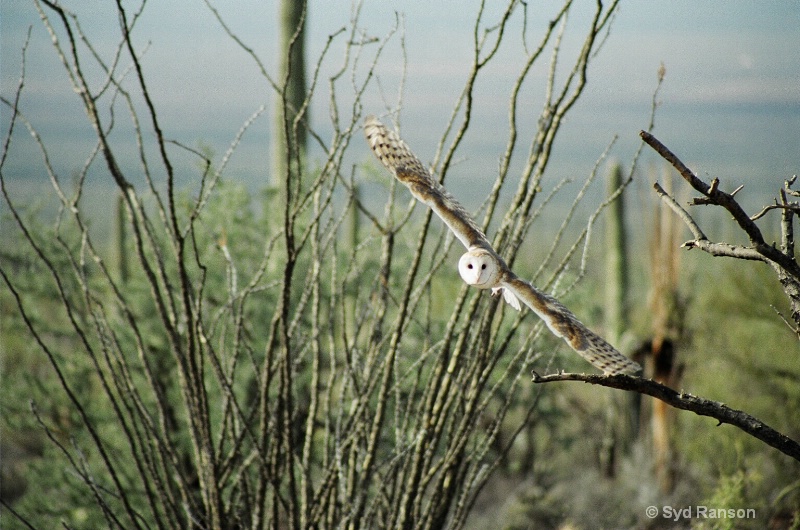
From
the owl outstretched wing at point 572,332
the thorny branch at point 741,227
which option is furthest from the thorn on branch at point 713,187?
the owl outstretched wing at point 572,332

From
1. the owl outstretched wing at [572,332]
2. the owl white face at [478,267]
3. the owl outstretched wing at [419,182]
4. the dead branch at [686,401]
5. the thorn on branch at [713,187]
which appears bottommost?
the dead branch at [686,401]

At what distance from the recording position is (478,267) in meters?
0.81

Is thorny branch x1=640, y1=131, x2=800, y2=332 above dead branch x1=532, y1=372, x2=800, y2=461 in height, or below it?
above

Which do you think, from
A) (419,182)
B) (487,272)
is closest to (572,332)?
→ (487,272)

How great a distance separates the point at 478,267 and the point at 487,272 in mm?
11

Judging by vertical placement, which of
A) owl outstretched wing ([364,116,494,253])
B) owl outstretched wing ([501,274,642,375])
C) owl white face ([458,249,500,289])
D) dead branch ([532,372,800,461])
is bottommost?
dead branch ([532,372,800,461])

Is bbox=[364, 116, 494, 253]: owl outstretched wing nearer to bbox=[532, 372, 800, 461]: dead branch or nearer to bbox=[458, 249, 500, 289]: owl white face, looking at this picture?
bbox=[458, 249, 500, 289]: owl white face

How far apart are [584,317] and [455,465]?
9.69 ft

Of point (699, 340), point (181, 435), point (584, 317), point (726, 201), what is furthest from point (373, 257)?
point (726, 201)

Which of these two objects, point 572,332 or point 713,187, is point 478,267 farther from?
point 713,187

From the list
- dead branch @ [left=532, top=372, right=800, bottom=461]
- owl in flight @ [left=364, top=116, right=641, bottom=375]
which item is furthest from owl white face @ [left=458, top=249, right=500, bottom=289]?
dead branch @ [left=532, top=372, right=800, bottom=461]

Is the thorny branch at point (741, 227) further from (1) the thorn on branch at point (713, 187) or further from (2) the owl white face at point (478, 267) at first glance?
(2) the owl white face at point (478, 267)

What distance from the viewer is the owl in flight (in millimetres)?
775

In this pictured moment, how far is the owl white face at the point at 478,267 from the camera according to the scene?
31.7 inches
